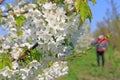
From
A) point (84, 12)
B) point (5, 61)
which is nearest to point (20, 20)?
point (5, 61)

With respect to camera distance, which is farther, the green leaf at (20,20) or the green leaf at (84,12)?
the green leaf at (20,20)

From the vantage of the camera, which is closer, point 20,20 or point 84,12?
point 84,12

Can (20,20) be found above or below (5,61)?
above

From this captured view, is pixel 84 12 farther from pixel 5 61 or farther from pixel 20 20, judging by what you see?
pixel 5 61

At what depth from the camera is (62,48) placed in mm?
3619

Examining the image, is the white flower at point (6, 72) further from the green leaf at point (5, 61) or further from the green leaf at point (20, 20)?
the green leaf at point (20, 20)

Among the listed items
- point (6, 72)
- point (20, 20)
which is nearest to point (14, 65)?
point (6, 72)

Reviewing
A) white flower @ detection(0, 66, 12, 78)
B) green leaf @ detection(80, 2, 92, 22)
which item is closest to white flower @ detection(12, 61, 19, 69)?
white flower @ detection(0, 66, 12, 78)

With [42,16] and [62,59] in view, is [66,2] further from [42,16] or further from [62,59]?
[62,59]

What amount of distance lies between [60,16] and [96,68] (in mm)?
19285

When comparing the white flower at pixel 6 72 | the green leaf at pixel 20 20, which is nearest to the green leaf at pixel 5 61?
the white flower at pixel 6 72

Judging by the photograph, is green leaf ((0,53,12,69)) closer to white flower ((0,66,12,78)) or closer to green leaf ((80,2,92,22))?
white flower ((0,66,12,78))

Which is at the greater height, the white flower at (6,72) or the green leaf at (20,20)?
the green leaf at (20,20)

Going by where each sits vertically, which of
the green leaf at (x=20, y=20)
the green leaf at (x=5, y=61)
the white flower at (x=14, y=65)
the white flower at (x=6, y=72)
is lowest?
the white flower at (x=6, y=72)
